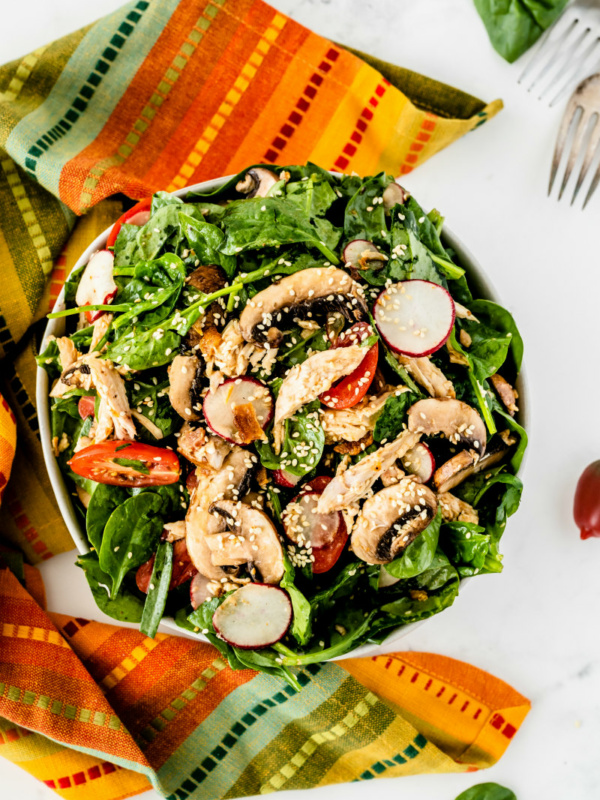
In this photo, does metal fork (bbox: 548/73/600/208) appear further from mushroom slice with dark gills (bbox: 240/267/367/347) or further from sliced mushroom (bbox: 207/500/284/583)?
sliced mushroom (bbox: 207/500/284/583)

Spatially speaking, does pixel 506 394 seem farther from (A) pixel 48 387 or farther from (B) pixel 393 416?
(A) pixel 48 387

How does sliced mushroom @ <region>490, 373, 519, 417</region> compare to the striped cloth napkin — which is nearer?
sliced mushroom @ <region>490, 373, 519, 417</region>

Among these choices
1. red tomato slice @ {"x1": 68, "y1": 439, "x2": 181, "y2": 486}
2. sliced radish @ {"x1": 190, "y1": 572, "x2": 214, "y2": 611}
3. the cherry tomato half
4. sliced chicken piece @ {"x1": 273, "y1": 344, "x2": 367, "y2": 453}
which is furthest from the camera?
the cherry tomato half

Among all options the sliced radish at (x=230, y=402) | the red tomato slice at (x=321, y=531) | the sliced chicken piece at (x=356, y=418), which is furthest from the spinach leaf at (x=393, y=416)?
the sliced radish at (x=230, y=402)

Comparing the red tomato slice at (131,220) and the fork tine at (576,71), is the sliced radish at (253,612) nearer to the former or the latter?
the red tomato slice at (131,220)

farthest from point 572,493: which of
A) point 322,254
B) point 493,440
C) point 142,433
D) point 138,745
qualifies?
point 138,745

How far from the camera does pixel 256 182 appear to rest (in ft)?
7.96

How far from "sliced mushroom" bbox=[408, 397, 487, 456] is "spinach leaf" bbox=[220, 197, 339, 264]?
52cm

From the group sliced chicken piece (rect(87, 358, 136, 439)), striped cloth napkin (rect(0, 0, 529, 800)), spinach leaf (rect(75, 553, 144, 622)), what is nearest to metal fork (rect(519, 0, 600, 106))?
striped cloth napkin (rect(0, 0, 529, 800))

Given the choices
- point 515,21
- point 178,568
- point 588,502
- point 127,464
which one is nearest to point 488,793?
point 588,502

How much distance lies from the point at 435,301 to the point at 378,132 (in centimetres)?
113

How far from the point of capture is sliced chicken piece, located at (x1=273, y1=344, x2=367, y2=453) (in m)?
2.06

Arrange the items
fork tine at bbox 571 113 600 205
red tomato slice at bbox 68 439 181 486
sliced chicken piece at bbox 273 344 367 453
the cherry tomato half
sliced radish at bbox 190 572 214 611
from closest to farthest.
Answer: sliced chicken piece at bbox 273 344 367 453
red tomato slice at bbox 68 439 181 486
sliced radish at bbox 190 572 214 611
the cherry tomato half
fork tine at bbox 571 113 600 205

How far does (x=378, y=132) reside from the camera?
295 centimetres
